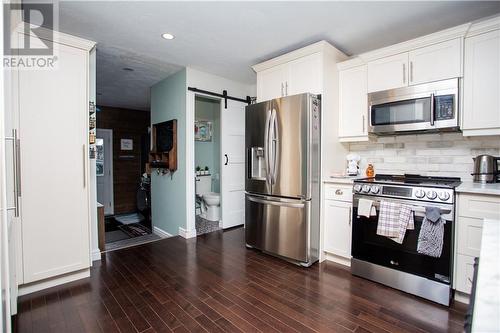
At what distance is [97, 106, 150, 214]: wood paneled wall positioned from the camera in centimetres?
607

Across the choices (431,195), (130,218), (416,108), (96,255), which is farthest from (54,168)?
(130,218)

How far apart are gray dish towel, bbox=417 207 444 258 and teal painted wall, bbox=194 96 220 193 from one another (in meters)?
3.49

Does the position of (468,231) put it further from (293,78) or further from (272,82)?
(272,82)

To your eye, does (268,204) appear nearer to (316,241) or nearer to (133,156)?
(316,241)

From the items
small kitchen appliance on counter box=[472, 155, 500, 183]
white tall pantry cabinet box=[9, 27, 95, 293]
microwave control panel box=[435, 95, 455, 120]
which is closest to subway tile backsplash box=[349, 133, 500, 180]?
small kitchen appliance on counter box=[472, 155, 500, 183]

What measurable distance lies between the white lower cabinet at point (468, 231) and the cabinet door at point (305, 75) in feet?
5.56

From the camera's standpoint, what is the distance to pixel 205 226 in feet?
14.1

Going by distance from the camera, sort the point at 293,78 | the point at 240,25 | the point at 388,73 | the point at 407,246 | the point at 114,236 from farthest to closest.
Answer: the point at 114,236 → the point at 293,78 → the point at 388,73 → the point at 240,25 → the point at 407,246

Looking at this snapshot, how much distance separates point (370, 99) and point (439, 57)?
672 mm

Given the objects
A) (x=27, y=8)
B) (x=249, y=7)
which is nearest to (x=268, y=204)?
(x=249, y=7)

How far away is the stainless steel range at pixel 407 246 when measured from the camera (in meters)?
2.04

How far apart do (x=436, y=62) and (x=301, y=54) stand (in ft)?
4.33

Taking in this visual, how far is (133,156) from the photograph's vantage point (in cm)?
639

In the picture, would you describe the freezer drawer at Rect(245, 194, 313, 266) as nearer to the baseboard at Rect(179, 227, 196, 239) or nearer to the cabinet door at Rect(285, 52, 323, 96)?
the baseboard at Rect(179, 227, 196, 239)
